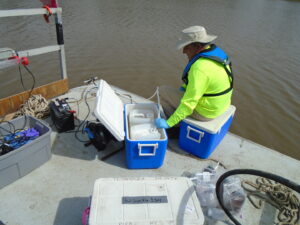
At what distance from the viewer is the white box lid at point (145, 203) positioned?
5.03 ft

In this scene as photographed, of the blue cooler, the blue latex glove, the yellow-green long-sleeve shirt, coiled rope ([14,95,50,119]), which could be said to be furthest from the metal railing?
the blue cooler

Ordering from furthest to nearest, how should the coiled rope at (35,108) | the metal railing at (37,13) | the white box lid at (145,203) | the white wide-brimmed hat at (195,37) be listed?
the coiled rope at (35,108) < the metal railing at (37,13) < the white wide-brimmed hat at (195,37) < the white box lid at (145,203)

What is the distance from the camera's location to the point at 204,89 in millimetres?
2271

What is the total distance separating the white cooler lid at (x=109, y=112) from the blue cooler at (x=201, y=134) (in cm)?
69

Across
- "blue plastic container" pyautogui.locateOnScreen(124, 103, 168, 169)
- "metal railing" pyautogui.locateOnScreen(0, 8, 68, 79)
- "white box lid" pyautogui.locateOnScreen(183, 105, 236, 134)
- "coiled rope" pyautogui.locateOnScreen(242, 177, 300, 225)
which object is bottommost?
"coiled rope" pyautogui.locateOnScreen(242, 177, 300, 225)

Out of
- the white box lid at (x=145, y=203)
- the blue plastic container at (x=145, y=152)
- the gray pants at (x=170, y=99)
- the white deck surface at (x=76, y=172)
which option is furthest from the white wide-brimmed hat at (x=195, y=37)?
the white box lid at (x=145, y=203)

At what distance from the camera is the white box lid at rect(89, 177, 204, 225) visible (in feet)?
5.03

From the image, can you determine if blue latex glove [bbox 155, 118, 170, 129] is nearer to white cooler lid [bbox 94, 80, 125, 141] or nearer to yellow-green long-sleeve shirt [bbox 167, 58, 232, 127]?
yellow-green long-sleeve shirt [bbox 167, 58, 232, 127]

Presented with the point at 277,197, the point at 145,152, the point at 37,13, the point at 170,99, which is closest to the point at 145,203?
the point at 145,152

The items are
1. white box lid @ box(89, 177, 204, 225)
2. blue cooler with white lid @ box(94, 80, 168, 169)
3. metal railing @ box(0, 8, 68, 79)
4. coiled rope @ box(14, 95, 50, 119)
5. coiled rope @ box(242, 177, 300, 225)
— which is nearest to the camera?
white box lid @ box(89, 177, 204, 225)

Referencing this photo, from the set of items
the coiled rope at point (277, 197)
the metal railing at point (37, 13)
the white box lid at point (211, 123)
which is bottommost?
the coiled rope at point (277, 197)

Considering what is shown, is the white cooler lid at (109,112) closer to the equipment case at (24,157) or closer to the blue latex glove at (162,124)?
the blue latex glove at (162,124)

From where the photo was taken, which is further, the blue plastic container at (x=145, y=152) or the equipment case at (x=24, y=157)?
the blue plastic container at (x=145, y=152)

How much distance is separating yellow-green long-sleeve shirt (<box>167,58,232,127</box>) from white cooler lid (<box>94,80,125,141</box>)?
511 millimetres
